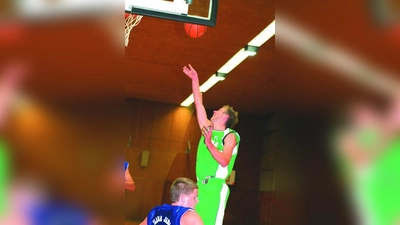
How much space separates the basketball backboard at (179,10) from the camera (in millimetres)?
3254

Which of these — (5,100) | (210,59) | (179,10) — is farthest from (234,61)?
(5,100)

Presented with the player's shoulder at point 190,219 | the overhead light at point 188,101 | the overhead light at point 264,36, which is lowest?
the player's shoulder at point 190,219

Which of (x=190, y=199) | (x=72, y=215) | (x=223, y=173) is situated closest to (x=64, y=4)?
(x=72, y=215)

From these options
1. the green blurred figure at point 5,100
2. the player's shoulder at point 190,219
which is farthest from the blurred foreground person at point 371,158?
the player's shoulder at point 190,219

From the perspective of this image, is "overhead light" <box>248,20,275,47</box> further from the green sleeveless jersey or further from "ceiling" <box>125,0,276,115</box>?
the green sleeveless jersey

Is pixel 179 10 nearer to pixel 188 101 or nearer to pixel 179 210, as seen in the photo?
pixel 179 210

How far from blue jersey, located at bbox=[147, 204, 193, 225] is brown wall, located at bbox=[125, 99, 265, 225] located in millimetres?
9890

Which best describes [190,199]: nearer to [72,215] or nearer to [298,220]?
[298,220]

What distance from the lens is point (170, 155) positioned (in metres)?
13.4

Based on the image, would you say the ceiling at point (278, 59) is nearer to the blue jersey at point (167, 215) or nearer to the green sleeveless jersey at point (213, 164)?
the blue jersey at point (167, 215)

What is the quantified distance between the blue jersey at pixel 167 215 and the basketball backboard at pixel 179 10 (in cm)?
139

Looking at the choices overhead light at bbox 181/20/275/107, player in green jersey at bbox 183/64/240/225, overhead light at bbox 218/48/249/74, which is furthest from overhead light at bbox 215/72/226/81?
player in green jersey at bbox 183/64/240/225

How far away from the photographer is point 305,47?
2.67ft

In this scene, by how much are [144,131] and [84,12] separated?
13.0 metres
